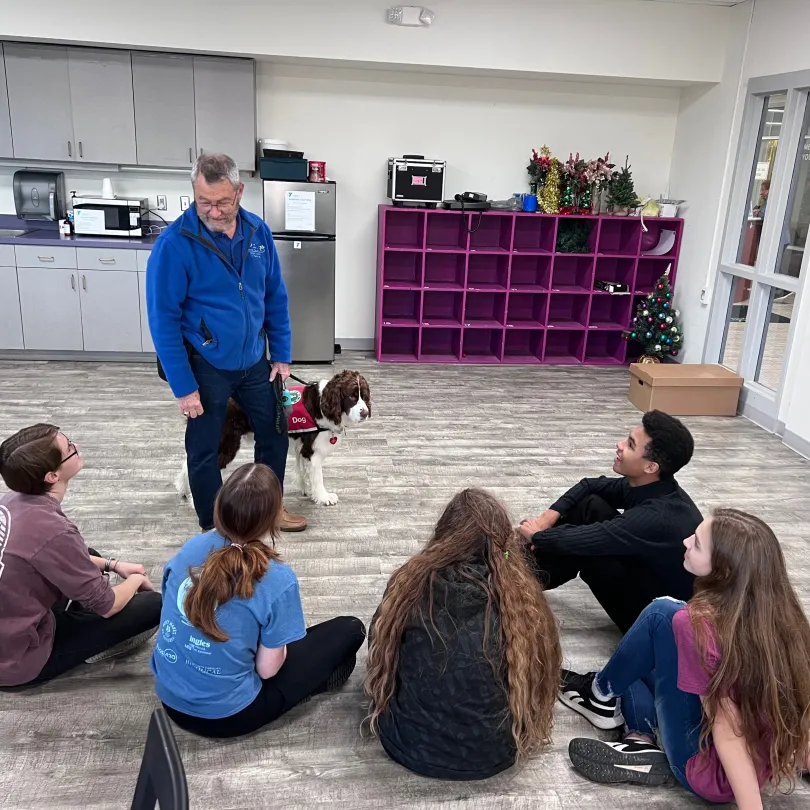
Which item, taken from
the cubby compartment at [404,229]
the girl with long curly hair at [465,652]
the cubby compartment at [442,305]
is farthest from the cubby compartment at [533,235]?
the girl with long curly hair at [465,652]

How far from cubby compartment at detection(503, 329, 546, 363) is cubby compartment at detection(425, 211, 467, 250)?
912mm

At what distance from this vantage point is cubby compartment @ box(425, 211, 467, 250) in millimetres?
6250

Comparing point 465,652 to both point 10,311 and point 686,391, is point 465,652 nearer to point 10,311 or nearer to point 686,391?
point 686,391

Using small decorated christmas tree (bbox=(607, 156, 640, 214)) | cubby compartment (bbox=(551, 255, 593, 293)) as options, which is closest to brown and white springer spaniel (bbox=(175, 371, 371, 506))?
cubby compartment (bbox=(551, 255, 593, 293))

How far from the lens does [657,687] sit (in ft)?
6.35

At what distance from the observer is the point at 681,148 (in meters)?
6.23

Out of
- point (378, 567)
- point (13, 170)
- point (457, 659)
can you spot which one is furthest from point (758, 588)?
point (13, 170)

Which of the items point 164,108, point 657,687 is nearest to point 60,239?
point 164,108

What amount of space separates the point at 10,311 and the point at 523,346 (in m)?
4.14

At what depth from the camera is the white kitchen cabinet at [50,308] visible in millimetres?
5512

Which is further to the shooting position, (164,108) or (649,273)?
(649,273)

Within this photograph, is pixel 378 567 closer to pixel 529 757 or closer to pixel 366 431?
pixel 529 757

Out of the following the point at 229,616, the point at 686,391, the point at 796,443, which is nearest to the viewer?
the point at 229,616

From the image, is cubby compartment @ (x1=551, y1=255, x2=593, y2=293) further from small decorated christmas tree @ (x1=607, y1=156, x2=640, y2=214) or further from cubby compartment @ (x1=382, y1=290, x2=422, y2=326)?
cubby compartment @ (x1=382, y1=290, x2=422, y2=326)
